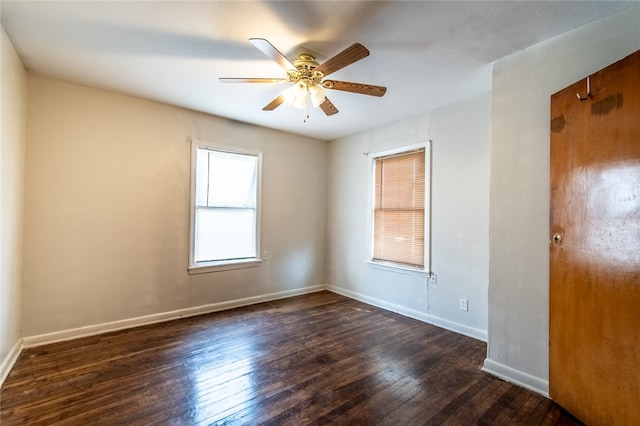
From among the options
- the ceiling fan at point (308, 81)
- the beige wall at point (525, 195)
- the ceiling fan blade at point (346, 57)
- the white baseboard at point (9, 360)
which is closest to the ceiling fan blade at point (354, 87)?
the ceiling fan at point (308, 81)

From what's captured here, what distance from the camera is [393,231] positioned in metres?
4.08

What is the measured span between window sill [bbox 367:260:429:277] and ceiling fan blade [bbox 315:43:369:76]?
8.75ft

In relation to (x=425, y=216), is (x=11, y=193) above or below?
above

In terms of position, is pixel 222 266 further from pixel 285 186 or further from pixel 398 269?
pixel 398 269

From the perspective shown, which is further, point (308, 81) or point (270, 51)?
point (308, 81)

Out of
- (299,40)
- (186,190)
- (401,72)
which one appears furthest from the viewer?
(186,190)

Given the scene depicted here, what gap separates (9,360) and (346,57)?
3536 mm

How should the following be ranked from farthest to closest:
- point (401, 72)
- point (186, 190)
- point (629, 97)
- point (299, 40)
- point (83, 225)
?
point (186, 190)
point (83, 225)
point (401, 72)
point (299, 40)
point (629, 97)

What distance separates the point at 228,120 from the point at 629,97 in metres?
3.92

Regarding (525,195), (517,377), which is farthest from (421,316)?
(525,195)

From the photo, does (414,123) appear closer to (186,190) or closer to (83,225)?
(186,190)

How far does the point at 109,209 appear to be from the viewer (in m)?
3.13

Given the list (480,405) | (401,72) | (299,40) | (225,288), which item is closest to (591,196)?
(480,405)

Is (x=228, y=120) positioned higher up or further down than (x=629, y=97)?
higher up
